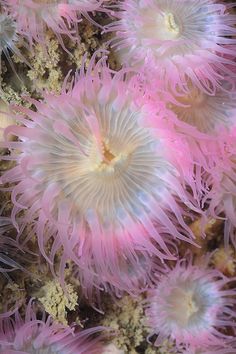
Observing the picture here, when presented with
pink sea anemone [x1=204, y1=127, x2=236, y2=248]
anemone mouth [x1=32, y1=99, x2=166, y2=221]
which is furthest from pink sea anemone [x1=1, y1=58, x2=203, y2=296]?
pink sea anemone [x1=204, y1=127, x2=236, y2=248]

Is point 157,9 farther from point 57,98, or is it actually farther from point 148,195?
point 148,195

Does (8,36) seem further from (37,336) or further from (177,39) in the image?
(37,336)

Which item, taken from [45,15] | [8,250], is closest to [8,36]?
[45,15]

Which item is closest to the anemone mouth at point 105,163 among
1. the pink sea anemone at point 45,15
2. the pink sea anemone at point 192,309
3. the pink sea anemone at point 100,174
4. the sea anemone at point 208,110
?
the pink sea anemone at point 100,174

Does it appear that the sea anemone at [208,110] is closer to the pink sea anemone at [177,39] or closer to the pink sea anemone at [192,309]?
the pink sea anemone at [177,39]

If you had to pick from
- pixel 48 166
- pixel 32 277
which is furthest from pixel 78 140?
pixel 32 277

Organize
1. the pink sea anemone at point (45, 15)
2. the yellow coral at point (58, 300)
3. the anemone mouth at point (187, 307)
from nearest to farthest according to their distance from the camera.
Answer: the pink sea anemone at point (45, 15) → the yellow coral at point (58, 300) → the anemone mouth at point (187, 307)
